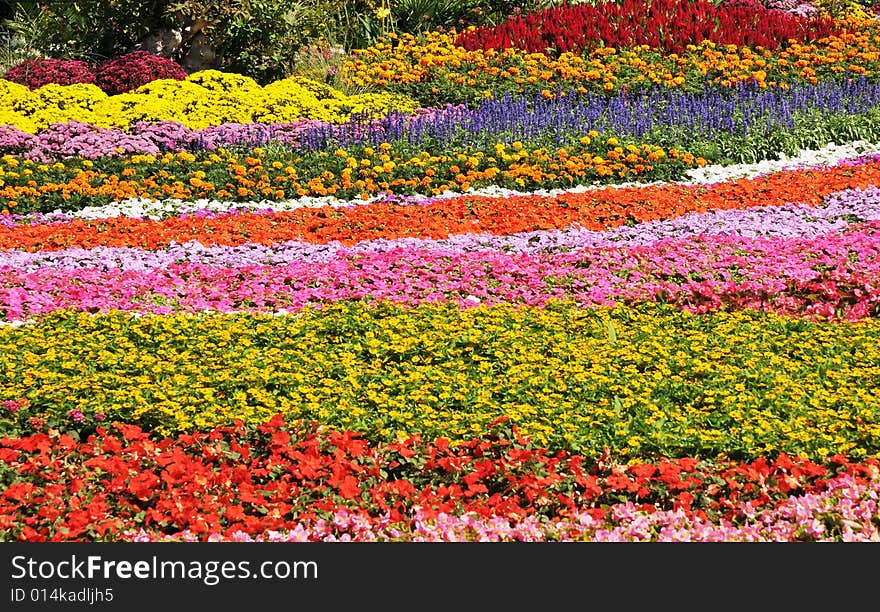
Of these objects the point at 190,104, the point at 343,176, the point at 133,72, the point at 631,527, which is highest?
the point at 631,527

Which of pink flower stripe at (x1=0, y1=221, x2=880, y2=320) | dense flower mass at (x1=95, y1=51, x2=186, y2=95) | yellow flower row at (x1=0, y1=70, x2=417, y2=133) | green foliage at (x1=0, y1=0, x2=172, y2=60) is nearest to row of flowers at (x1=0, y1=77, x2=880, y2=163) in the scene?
yellow flower row at (x1=0, y1=70, x2=417, y2=133)

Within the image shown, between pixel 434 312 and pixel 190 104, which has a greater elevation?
pixel 434 312

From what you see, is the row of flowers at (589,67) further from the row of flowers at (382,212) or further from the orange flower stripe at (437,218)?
the orange flower stripe at (437,218)

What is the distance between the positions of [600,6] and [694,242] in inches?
481

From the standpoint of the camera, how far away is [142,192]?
11094 mm

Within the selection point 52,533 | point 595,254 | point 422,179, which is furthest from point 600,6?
point 52,533

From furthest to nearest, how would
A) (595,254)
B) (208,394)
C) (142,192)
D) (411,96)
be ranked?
(411,96) < (142,192) < (595,254) < (208,394)

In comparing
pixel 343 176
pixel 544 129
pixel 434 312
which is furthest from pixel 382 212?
pixel 544 129

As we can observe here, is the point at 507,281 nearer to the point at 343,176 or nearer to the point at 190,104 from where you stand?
the point at 343,176

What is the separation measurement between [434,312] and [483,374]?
117 cm

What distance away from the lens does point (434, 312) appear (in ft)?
22.5

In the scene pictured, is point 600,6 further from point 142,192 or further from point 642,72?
point 142,192

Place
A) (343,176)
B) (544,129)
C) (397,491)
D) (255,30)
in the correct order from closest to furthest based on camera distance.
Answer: (397,491) < (343,176) < (544,129) < (255,30)

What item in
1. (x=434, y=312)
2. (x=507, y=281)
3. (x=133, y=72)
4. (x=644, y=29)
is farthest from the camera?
(x=644, y=29)
